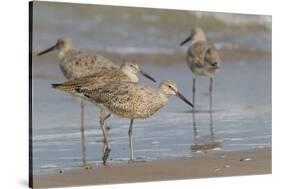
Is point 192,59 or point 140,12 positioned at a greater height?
point 140,12

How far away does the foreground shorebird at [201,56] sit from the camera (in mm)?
4270

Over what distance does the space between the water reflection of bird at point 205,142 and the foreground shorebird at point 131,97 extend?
0.25 metres

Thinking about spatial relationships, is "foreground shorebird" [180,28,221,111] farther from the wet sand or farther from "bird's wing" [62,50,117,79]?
"bird's wing" [62,50,117,79]

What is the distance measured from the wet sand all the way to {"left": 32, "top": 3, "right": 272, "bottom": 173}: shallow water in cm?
4

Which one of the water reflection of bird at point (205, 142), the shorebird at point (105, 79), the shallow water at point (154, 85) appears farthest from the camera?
the water reflection of bird at point (205, 142)

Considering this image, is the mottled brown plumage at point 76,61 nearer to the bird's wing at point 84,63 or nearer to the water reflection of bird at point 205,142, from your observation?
the bird's wing at point 84,63

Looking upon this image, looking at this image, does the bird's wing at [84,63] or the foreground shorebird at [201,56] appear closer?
the bird's wing at [84,63]

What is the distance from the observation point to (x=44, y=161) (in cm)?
387

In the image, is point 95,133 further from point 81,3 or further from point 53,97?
point 81,3

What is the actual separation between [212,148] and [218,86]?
0.38 metres

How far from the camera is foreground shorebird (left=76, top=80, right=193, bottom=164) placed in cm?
403

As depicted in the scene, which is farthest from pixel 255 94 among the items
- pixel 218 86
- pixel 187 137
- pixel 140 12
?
pixel 140 12

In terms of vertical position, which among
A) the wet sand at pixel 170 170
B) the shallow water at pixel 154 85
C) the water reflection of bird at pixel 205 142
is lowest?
the wet sand at pixel 170 170

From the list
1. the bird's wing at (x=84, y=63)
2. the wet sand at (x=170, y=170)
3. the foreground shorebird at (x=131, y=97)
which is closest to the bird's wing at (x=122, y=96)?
the foreground shorebird at (x=131, y=97)
